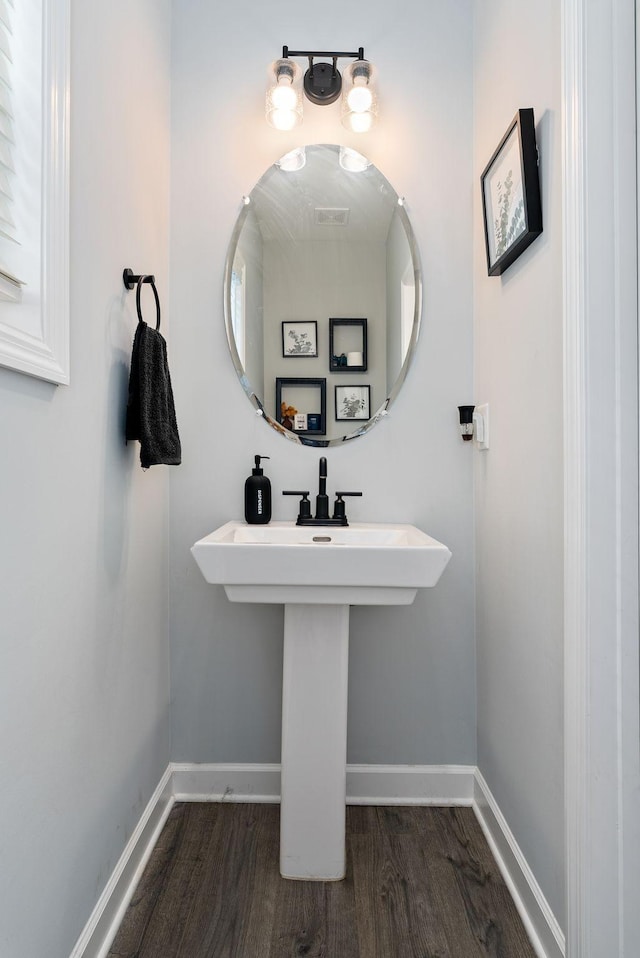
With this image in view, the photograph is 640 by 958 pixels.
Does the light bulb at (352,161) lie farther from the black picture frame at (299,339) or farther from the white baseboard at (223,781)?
the white baseboard at (223,781)

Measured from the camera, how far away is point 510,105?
4.84 feet

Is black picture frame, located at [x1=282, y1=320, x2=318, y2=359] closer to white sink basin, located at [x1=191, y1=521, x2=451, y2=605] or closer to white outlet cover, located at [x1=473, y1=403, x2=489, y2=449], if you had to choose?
white outlet cover, located at [x1=473, y1=403, x2=489, y2=449]


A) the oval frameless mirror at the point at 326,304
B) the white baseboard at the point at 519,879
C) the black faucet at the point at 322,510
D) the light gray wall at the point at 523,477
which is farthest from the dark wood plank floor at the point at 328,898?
the oval frameless mirror at the point at 326,304

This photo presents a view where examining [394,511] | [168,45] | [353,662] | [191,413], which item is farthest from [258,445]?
[168,45]

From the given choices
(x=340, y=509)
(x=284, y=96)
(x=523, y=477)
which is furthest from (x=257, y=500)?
(x=284, y=96)

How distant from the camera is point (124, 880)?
136cm

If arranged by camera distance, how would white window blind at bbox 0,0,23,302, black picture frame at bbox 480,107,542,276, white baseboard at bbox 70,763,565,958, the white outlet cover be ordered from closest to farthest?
white window blind at bbox 0,0,23,302
black picture frame at bbox 480,107,542,276
white baseboard at bbox 70,763,565,958
the white outlet cover

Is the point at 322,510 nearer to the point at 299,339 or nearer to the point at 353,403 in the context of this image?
the point at 353,403

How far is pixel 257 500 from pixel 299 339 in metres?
0.53

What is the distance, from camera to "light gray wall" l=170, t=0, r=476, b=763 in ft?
6.04

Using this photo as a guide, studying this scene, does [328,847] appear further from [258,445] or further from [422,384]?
[422,384]

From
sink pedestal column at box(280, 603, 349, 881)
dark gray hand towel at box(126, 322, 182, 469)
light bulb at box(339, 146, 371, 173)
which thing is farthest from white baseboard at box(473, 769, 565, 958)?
light bulb at box(339, 146, 371, 173)

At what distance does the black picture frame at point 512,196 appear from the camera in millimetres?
1276

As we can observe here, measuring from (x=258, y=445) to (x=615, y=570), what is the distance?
1.11 meters
